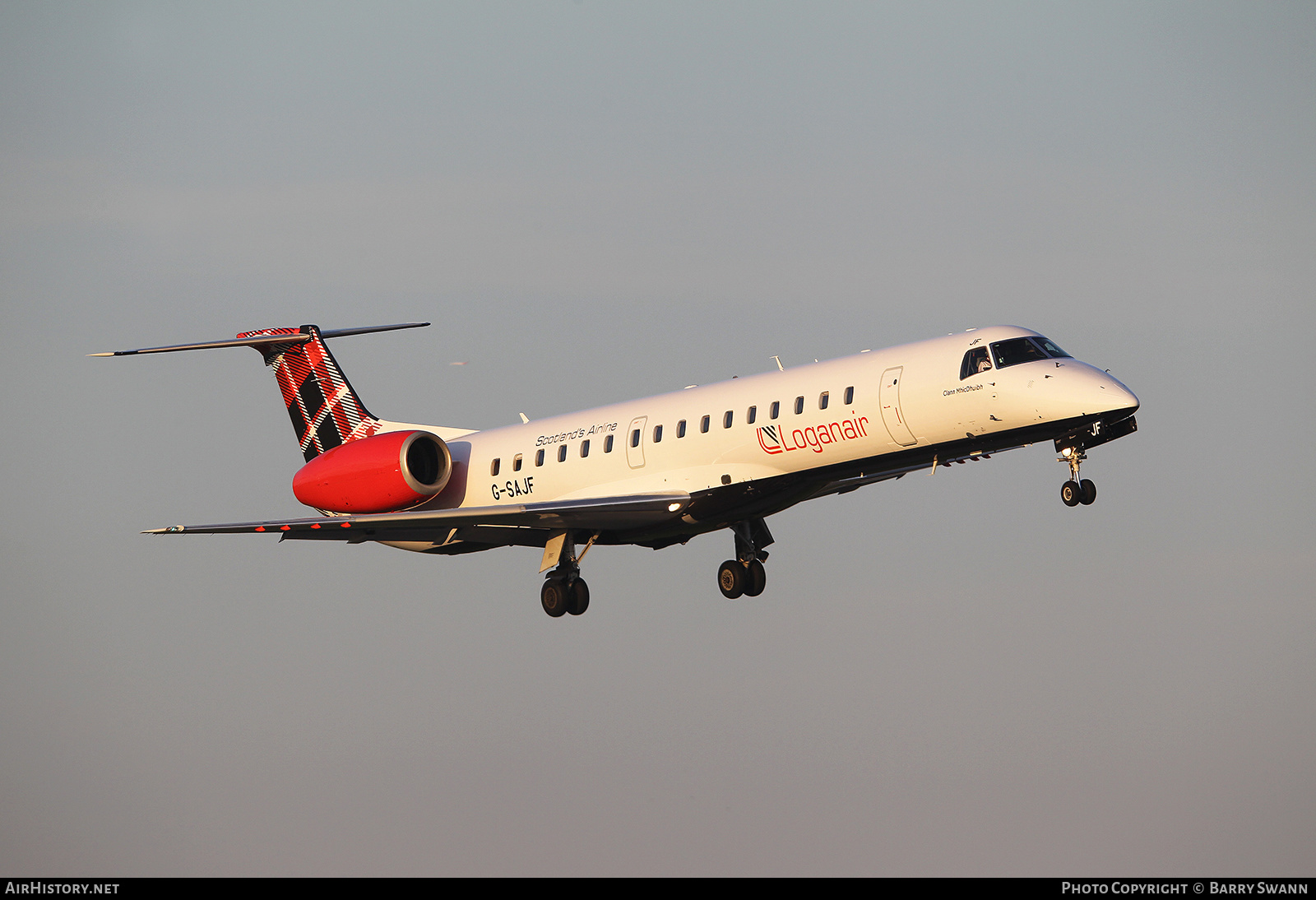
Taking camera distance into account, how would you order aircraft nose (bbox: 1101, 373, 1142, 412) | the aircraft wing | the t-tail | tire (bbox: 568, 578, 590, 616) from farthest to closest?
the t-tail
tire (bbox: 568, 578, 590, 616)
the aircraft wing
aircraft nose (bbox: 1101, 373, 1142, 412)

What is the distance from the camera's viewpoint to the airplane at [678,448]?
26.2m

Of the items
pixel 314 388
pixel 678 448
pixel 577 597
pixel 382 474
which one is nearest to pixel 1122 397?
pixel 678 448

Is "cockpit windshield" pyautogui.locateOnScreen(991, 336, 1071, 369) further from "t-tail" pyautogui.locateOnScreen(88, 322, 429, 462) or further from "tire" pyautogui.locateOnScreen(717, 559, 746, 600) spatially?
"t-tail" pyautogui.locateOnScreen(88, 322, 429, 462)

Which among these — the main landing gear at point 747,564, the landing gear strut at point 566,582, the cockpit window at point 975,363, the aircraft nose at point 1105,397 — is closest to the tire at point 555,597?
the landing gear strut at point 566,582

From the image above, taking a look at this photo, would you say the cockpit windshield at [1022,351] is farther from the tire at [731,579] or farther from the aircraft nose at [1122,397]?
the tire at [731,579]

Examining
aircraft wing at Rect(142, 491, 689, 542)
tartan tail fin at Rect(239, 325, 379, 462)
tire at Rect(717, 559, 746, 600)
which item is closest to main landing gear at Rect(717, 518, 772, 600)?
tire at Rect(717, 559, 746, 600)

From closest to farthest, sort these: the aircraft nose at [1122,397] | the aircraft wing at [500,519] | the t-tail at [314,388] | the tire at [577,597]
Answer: the aircraft nose at [1122,397] → the aircraft wing at [500,519] → the tire at [577,597] → the t-tail at [314,388]

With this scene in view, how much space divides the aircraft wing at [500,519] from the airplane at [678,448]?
0.15ft

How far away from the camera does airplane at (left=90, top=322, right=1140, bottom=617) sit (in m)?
26.2

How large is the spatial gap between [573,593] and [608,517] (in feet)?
7.30

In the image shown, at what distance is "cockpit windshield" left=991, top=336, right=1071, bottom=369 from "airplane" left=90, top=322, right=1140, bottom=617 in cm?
3
